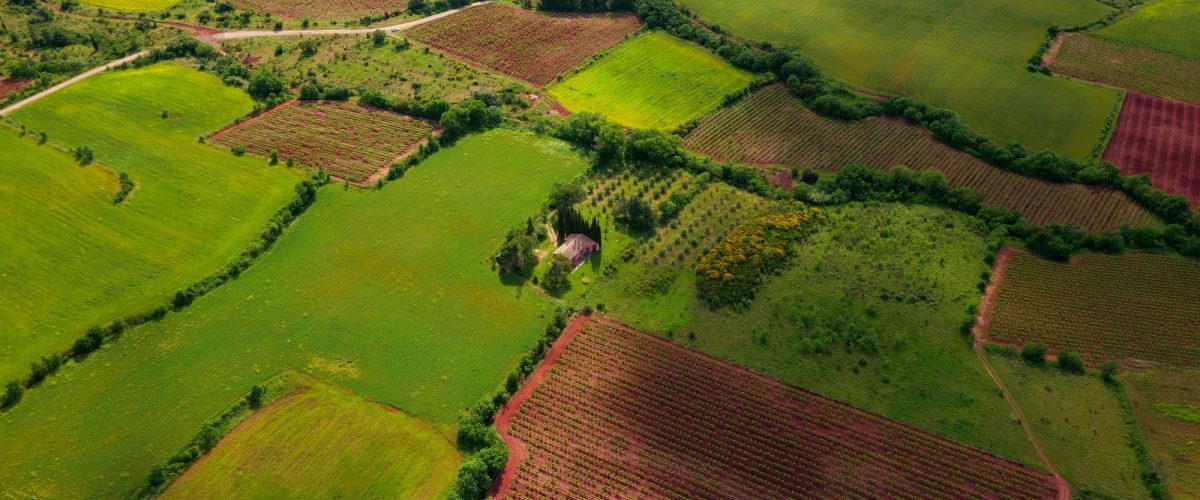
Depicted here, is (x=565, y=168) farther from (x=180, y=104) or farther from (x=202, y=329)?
(x=180, y=104)

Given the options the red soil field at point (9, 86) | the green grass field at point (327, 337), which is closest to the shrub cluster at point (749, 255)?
the green grass field at point (327, 337)

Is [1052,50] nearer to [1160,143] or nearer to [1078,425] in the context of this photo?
[1160,143]

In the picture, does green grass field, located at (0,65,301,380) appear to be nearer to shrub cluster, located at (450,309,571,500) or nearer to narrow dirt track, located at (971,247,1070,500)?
shrub cluster, located at (450,309,571,500)

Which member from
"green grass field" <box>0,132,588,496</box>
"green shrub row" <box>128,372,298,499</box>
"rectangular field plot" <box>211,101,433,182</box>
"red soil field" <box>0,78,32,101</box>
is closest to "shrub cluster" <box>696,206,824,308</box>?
"green grass field" <box>0,132,588,496</box>

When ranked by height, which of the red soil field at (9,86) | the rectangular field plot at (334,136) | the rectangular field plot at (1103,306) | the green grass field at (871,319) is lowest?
the rectangular field plot at (1103,306)

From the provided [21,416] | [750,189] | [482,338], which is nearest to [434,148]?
[482,338]

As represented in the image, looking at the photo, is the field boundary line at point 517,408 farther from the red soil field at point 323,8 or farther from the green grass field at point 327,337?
the red soil field at point 323,8
